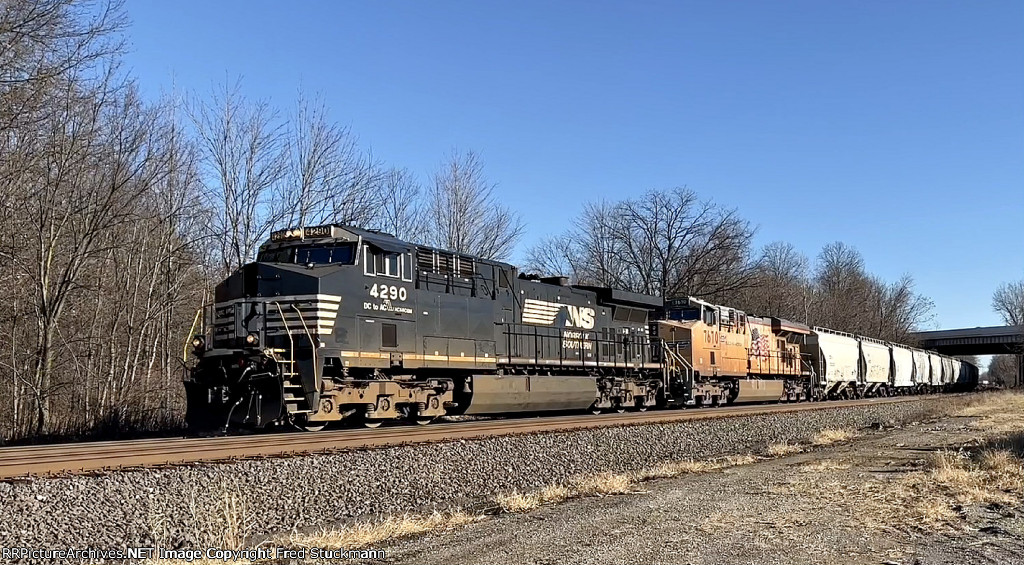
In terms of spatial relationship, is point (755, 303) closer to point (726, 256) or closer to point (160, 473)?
point (726, 256)

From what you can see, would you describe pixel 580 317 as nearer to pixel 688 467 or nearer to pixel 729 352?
pixel 729 352

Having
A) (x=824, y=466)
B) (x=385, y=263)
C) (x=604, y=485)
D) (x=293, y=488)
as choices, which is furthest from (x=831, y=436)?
(x=293, y=488)

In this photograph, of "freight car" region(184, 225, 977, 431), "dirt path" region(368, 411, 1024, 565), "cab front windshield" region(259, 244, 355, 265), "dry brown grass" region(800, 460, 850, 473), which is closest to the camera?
"dirt path" region(368, 411, 1024, 565)

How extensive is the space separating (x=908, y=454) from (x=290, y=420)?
10.8 m

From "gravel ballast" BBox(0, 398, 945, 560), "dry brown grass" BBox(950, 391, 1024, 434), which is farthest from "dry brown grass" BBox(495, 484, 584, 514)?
"dry brown grass" BBox(950, 391, 1024, 434)

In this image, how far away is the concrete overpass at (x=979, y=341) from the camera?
276 ft

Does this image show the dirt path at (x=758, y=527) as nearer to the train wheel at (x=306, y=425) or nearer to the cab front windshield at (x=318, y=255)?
the train wheel at (x=306, y=425)

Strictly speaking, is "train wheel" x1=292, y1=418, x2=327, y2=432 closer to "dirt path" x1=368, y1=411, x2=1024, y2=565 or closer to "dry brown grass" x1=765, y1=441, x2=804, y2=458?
"dirt path" x1=368, y1=411, x2=1024, y2=565

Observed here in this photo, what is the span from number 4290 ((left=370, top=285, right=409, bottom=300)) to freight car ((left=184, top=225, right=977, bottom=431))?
20 millimetres

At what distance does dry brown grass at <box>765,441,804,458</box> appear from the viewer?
14812mm

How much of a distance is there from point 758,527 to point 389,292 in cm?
991

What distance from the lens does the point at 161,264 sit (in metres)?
24.2

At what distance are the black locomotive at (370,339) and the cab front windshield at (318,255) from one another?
2 cm

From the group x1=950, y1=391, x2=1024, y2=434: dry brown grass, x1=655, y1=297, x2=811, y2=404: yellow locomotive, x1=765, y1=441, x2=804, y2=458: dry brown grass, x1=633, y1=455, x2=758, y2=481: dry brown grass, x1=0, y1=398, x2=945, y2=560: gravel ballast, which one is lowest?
x1=950, y1=391, x2=1024, y2=434: dry brown grass
